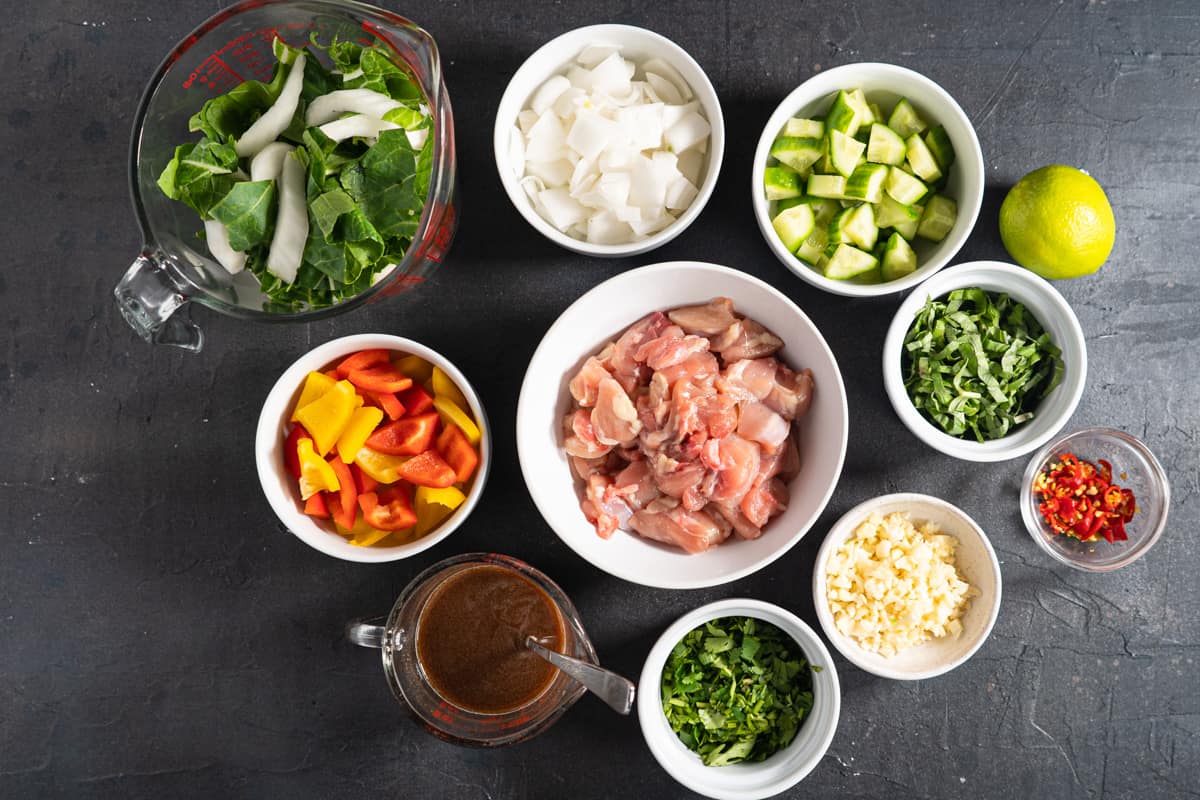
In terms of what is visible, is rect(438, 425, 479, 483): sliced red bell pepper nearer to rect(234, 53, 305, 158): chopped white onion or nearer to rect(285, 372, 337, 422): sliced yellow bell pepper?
rect(285, 372, 337, 422): sliced yellow bell pepper

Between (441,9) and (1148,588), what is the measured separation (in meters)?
2.59

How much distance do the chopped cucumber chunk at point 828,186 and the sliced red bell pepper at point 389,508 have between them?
4.36ft

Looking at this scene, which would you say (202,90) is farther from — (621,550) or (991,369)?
(991,369)

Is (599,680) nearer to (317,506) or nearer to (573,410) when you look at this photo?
(573,410)

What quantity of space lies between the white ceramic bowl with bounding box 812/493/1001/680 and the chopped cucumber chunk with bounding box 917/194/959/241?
0.69 meters

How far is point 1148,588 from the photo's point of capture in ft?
7.59

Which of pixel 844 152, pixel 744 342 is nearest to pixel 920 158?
pixel 844 152

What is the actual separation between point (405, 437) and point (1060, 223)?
1.75 metres

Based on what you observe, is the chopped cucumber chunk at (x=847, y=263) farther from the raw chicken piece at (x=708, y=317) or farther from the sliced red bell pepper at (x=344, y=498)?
the sliced red bell pepper at (x=344, y=498)

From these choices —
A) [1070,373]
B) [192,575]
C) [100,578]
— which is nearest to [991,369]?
[1070,373]

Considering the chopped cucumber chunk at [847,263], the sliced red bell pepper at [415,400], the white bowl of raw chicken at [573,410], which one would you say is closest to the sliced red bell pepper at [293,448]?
the sliced red bell pepper at [415,400]

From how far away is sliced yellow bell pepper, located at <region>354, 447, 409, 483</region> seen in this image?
2.07 meters

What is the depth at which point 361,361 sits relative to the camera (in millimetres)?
2119

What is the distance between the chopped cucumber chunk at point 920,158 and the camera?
2127 millimetres
